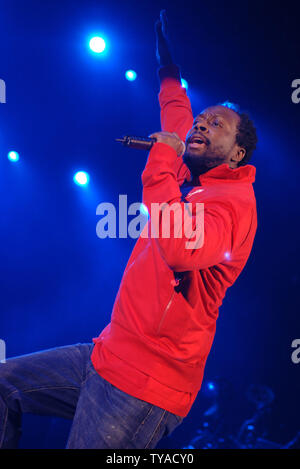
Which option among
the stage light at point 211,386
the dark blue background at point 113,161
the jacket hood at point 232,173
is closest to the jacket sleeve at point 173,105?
the jacket hood at point 232,173

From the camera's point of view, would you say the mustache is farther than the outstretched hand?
No

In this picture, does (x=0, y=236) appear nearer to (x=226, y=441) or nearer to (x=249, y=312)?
(x=249, y=312)

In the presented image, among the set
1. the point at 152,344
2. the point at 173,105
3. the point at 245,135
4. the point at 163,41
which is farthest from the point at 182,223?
→ the point at 163,41

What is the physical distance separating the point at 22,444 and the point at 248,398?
8.90ft

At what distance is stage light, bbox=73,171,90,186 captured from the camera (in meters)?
4.36

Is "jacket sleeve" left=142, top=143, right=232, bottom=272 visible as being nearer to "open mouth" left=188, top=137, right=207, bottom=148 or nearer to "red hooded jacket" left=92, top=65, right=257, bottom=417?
"red hooded jacket" left=92, top=65, right=257, bottom=417

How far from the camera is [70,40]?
3445 millimetres

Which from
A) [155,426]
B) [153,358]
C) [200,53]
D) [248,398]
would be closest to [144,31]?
[200,53]

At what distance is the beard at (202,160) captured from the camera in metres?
1.79

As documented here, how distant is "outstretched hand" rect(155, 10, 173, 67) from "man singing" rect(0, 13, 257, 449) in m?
1.09

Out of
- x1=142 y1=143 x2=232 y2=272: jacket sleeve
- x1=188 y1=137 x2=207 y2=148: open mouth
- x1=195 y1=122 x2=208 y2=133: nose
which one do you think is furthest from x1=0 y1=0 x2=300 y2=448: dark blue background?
x1=142 y1=143 x2=232 y2=272: jacket sleeve

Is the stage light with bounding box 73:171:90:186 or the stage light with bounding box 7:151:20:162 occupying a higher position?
the stage light with bounding box 7:151:20:162

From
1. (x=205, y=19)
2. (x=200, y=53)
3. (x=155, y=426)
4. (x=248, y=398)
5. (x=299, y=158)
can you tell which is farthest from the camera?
(x=248, y=398)

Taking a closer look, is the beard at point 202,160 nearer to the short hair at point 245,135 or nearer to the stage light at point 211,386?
the short hair at point 245,135
